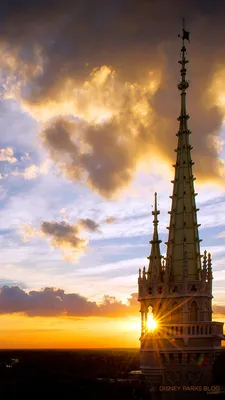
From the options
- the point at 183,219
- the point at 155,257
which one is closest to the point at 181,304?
the point at 155,257

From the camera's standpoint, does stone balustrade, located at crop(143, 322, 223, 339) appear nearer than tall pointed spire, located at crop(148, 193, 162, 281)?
Yes

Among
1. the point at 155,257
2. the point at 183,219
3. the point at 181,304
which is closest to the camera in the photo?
the point at 181,304

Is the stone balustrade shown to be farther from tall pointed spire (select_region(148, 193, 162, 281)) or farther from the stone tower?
tall pointed spire (select_region(148, 193, 162, 281))

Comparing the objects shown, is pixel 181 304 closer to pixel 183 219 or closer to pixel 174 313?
pixel 174 313

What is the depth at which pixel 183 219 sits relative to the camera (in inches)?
1912

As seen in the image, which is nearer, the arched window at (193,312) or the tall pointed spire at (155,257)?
the arched window at (193,312)

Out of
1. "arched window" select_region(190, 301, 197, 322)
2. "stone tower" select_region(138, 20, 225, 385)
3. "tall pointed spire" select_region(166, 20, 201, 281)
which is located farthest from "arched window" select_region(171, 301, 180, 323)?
"tall pointed spire" select_region(166, 20, 201, 281)

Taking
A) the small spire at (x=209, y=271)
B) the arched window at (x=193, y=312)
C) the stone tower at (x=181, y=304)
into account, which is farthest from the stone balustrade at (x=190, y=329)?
the small spire at (x=209, y=271)

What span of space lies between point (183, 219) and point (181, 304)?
7325 millimetres

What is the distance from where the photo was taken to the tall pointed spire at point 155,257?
49.1 meters

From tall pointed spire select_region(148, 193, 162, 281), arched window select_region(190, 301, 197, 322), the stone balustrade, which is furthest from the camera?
tall pointed spire select_region(148, 193, 162, 281)

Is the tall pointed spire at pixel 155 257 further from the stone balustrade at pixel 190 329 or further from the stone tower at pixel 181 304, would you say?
the stone balustrade at pixel 190 329

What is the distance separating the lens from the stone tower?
150ft

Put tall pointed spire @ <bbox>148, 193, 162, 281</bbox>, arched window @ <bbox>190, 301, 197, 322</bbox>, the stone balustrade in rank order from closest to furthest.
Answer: the stone balustrade
arched window @ <bbox>190, 301, 197, 322</bbox>
tall pointed spire @ <bbox>148, 193, 162, 281</bbox>
